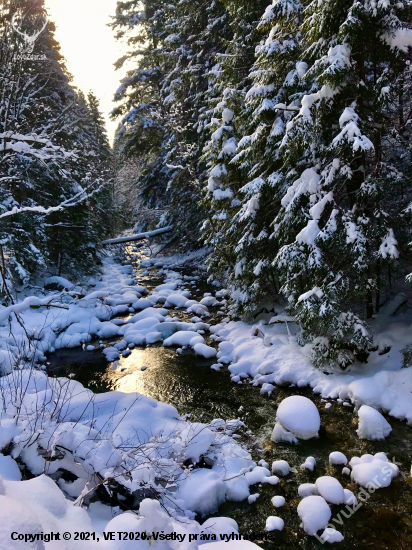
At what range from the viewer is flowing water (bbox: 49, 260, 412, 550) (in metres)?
3.62

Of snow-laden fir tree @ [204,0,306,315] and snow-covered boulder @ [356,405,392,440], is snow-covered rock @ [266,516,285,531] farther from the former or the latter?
snow-laden fir tree @ [204,0,306,315]

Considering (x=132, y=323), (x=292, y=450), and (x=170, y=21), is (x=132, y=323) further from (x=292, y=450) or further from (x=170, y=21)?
(x=170, y=21)

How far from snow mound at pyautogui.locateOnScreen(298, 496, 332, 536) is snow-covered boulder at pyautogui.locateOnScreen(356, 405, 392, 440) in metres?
1.55

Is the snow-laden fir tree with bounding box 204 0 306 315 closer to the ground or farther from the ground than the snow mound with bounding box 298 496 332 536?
farther from the ground

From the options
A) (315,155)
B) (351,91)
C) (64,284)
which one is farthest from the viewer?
(64,284)

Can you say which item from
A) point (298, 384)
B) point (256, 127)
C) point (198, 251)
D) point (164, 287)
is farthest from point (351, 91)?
point (198, 251)

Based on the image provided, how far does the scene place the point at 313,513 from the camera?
3.71 metres

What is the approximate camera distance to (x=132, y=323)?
1019cm

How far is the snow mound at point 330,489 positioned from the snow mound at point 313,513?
13cm

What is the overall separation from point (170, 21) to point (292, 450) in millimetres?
18540

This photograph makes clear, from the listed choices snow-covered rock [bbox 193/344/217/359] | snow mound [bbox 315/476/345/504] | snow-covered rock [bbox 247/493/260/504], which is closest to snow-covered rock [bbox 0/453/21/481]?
snow-covered rock [bbox 247/493/260/504]

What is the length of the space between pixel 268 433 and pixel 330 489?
4.61 ft

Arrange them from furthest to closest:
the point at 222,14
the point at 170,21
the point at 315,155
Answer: the point at 170,21 → the point at 222,14 → the point at 315,155

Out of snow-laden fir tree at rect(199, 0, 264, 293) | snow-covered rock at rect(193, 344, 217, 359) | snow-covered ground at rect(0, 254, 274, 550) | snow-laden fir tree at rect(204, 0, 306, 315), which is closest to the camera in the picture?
snow-covered ground at rect(0, 254, 274, 550)
